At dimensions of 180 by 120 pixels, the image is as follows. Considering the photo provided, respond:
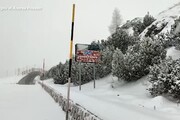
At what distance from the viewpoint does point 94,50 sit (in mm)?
28078

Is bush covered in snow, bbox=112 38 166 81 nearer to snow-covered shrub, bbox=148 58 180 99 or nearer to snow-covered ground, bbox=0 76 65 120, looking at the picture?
snow-covered shrub, bbox=148 58 180 99

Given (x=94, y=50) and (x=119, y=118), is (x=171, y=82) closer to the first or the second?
(x=119, y=118)

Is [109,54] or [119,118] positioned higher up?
[109,54]

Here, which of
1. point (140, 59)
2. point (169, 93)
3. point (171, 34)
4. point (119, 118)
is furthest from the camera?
point (171, 34)

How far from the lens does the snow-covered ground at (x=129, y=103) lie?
8.13 m

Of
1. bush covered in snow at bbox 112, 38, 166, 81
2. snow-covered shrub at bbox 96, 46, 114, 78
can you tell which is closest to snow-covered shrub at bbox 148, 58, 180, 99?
bush covered in snow at bbox 112, 38, 166, 81

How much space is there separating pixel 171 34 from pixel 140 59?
5815 millimetres

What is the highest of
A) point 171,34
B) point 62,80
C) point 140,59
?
point 171,34

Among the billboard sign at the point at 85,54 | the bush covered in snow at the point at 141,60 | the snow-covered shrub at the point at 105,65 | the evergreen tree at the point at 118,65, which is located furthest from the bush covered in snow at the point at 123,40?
the bush covered in snow at the point at 141,60

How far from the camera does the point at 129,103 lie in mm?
14188

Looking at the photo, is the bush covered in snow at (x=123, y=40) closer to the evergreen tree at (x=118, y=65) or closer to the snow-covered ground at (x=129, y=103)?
the snow-covered ground at (x=129, y=103)

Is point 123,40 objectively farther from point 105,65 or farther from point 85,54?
point 85,54

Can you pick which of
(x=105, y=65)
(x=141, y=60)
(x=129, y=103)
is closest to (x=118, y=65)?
(x=141, y=60)

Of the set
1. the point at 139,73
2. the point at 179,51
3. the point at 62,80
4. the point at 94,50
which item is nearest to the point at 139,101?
the point at 139,73
